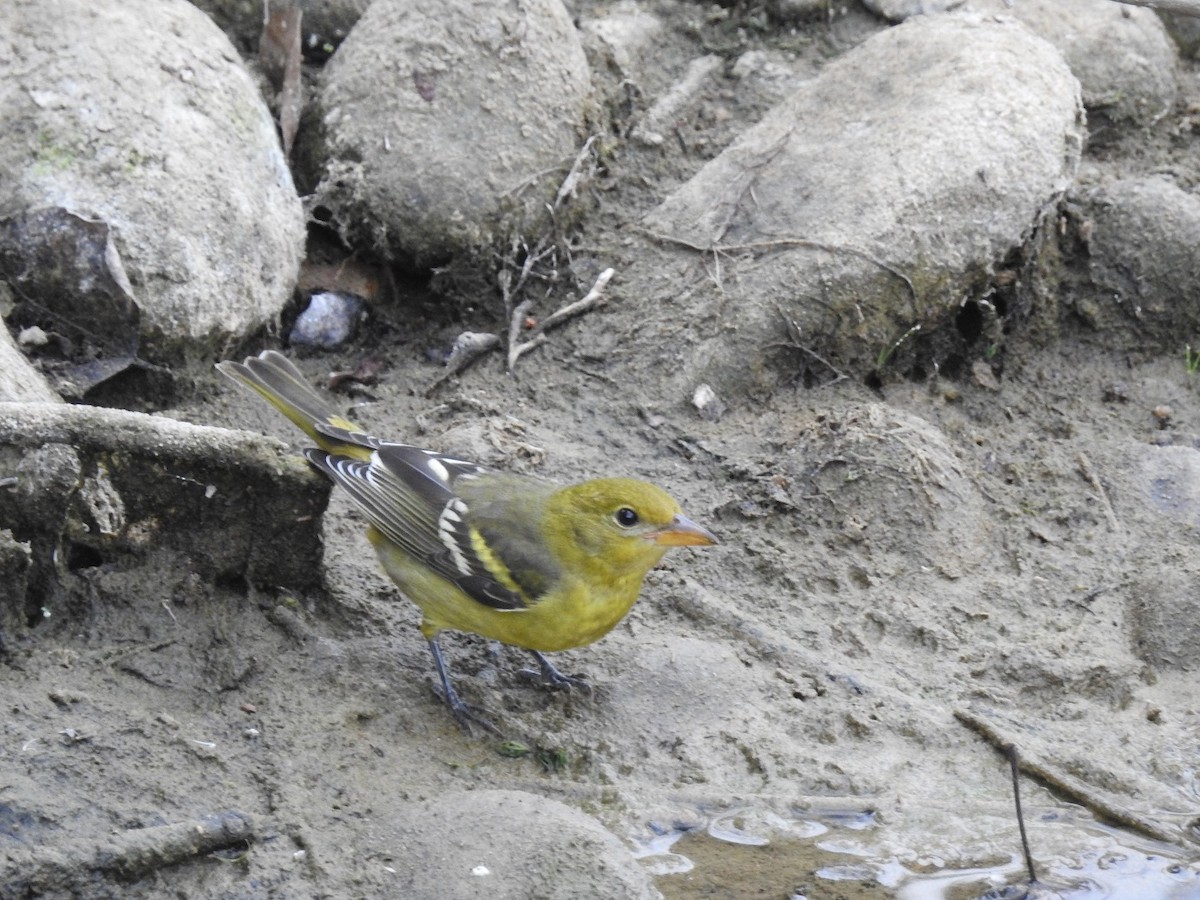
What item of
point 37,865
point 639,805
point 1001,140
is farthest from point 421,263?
point 37,865

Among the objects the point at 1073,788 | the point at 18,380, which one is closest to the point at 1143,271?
the point at 1073,788

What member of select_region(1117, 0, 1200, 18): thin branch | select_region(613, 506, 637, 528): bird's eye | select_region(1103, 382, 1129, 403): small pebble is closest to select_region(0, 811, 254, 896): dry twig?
select_region(613, 506, 637, 528): bird's eye

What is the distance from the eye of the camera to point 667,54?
27.1 feet

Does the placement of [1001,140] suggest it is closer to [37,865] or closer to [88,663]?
[88,663]

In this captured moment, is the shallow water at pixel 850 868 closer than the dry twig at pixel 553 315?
Yes

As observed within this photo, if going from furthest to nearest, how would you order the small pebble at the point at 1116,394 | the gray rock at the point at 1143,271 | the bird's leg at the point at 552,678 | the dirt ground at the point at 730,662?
the gray rock at the point at 1143,271, the small pebble at the point at 1116,394, the bird's leg at the point at 552,678, the dirt ground at the point at 730,662

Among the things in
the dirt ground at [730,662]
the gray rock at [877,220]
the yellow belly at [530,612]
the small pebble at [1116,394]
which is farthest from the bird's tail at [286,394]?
the small pebble at [1116,394]

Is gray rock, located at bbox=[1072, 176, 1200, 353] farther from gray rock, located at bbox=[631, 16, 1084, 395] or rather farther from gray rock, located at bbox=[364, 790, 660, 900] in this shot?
gray rock, located at bbox=[364, 790, 660, 900]

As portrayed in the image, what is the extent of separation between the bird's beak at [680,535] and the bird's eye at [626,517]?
72mm

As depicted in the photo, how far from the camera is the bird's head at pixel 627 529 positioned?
16.3 feet

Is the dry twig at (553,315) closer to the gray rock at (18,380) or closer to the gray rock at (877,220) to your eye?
the gray rock at (877,220)

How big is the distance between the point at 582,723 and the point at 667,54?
4.51 m

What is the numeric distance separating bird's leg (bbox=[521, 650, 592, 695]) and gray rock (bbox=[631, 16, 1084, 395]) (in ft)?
5.45

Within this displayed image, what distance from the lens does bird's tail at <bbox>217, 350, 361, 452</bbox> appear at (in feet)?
18.0
